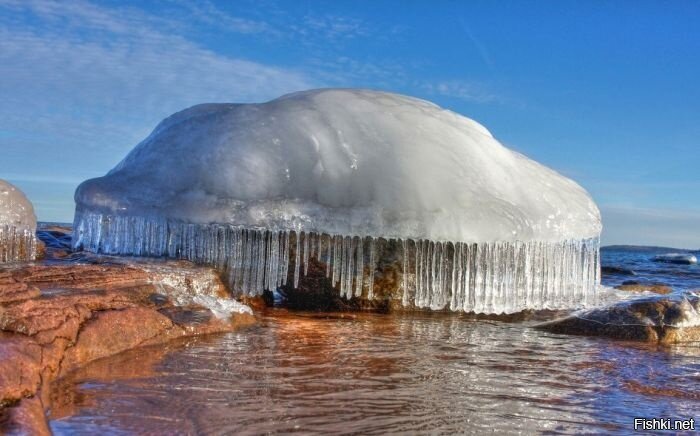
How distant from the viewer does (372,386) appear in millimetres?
4266

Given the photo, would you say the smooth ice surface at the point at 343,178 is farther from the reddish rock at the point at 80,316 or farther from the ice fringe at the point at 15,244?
the reddish rock at the point at 80,316

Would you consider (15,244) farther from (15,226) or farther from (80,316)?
(80,316)

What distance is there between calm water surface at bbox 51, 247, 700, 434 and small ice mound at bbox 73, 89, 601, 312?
1.29 metres

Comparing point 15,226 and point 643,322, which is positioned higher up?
point 15,226

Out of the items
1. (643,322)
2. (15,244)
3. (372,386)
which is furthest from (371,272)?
(15,244)

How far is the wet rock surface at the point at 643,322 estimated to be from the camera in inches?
279

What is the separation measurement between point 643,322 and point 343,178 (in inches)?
140

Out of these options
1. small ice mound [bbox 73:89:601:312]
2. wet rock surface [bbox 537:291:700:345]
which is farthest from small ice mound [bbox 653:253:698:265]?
small ice mound [bbox 73:89:601:312]

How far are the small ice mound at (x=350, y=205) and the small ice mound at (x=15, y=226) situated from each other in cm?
57

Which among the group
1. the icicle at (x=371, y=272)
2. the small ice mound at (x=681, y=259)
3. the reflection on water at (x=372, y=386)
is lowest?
the reflection on water at (x=372, y=386)

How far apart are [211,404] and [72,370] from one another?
1.15m

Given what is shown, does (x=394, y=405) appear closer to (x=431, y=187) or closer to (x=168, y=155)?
(x=431, y=187)

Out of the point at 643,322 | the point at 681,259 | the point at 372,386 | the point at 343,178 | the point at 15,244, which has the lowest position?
the point at 372,386

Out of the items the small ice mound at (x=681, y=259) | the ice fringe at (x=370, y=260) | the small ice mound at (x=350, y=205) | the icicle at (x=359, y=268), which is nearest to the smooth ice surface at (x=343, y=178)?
the small ice mound at (x=350, y=205)
